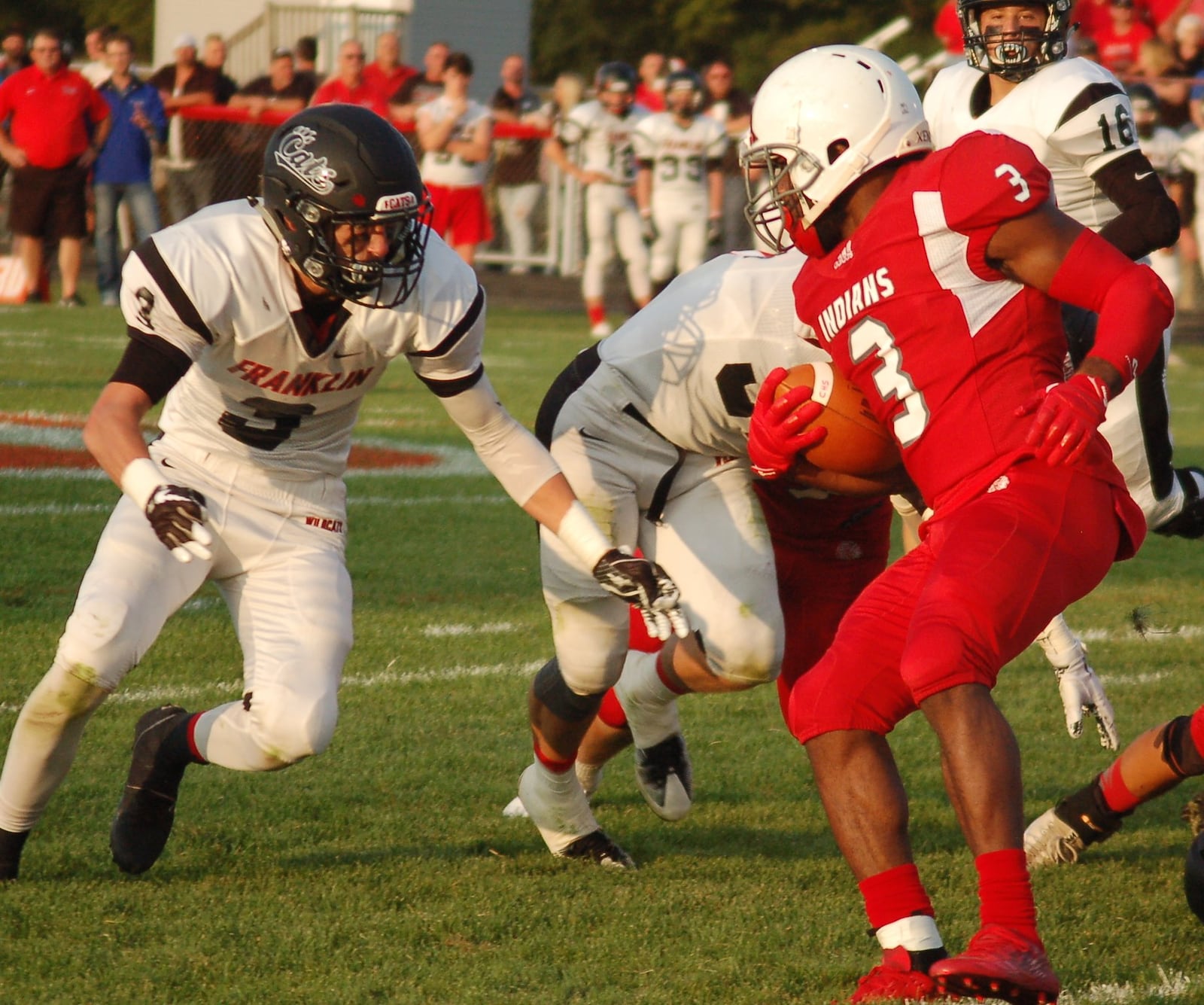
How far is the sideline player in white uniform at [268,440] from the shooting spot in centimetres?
357

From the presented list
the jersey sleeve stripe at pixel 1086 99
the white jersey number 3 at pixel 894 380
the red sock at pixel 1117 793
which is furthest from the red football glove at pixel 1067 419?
the jersey sleeve stripe at pixel 1086 99

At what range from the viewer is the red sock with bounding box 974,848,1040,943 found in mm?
2844

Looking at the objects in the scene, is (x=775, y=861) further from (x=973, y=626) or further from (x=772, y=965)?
(x=973, y=626)

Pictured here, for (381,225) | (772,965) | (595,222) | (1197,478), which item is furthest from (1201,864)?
(595,222)

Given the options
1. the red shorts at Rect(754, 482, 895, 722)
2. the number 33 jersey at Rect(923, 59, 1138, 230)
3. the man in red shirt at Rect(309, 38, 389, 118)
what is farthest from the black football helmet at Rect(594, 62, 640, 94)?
the red shorts at Rect(754, 482, 895, 722)

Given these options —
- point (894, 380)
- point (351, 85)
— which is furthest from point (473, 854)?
point (351, 85)

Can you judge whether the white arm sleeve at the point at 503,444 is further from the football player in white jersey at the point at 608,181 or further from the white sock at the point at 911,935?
the football player in white jersey at the point at 608,181

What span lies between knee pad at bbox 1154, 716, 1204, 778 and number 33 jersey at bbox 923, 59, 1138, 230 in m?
1.67

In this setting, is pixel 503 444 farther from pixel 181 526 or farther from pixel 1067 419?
pixel 1067 419

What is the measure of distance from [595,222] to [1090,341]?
32.0 ft

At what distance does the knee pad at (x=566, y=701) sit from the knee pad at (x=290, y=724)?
0.67 m

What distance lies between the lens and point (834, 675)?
311cm

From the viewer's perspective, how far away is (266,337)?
3.75 metres

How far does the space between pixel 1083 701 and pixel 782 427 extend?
4.98 ft
